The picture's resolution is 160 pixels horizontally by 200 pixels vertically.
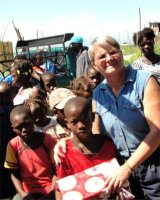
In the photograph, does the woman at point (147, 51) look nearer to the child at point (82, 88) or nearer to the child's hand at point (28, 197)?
the child at point (82, 88)

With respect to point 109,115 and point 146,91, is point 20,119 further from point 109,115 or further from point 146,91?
point 146,91

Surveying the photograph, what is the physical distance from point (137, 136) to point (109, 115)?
22 cm

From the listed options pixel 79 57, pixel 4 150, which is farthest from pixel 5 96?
pixel 79 57

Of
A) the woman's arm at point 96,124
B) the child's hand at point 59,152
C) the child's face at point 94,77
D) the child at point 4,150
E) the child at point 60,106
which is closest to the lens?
the child's hand at point 59,152

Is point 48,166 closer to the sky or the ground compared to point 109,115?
closer to the ground

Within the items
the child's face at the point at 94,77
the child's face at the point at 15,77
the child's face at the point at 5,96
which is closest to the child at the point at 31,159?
the child's face at the point at 5,96

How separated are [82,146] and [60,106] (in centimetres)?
75

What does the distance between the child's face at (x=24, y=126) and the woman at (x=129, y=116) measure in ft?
2.45

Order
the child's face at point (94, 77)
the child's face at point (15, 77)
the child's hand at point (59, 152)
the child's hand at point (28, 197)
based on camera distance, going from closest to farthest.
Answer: the child's hand at point (59, 152) → the child's hand at point (28, 197) → the child's face at point (94, 77) → the child's face at point (15, 77)

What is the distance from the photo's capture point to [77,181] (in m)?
2.29

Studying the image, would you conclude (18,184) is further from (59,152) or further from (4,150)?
(59,152)

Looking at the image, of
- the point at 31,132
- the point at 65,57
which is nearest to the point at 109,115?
the point at 31,132

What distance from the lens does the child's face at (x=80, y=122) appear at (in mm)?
2488

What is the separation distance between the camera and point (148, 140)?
7.37 ft
